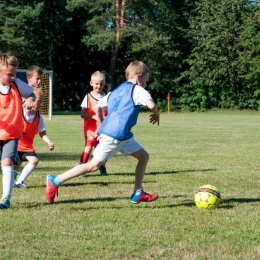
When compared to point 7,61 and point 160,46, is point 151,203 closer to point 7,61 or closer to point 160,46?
point 7,61

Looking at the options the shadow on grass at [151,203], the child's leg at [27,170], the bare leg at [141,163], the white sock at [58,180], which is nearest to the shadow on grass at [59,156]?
the child's leg at [27,170]

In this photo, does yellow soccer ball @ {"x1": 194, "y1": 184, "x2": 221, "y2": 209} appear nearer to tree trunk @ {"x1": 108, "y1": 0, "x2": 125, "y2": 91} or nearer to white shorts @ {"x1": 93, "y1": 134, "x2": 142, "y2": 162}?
white shorts @ {"x1": 93, "y1": 134, "x2": 142, "y2": 162}

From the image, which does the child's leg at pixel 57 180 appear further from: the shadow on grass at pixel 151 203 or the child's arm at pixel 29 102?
the child's arm at pixel 29 102

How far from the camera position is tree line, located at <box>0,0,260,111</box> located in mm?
43312

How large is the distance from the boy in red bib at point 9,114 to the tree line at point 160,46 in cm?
3622

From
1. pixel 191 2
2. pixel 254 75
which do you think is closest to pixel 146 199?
pixel 254 75

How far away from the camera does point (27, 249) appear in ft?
13.8

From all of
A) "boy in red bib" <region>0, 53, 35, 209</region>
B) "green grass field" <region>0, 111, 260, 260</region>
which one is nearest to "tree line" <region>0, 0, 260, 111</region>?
"green grass field" <region>0, 111, 260, 260</region>

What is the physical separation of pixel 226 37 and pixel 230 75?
3.10 meters

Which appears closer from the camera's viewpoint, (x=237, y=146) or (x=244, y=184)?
(x=244, y=184)

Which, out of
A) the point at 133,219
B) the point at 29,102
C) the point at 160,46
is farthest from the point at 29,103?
the point at 160,46

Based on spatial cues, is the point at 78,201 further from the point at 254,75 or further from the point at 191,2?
the point at 191,2

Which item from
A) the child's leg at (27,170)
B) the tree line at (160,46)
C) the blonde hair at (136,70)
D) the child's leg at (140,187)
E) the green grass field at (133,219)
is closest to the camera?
the green grass field at (133,219)

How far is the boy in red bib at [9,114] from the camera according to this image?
580 cm
